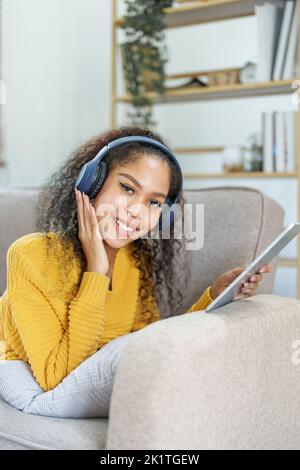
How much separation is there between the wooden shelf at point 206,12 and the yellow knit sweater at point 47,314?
5.79 feet

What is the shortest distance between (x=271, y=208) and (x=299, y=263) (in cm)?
117

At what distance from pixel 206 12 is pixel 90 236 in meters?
1.90

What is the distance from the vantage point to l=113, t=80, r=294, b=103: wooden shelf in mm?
2609

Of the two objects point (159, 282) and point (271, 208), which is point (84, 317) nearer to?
point (159, 282)

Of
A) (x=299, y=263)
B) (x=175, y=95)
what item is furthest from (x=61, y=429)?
(x=175, y=95)

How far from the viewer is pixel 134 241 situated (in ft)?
4.50

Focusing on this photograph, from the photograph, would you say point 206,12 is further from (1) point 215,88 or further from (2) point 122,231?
(2) point 122,231

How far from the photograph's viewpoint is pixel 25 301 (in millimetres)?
1099

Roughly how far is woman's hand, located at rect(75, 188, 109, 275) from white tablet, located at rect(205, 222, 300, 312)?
0.68 feet

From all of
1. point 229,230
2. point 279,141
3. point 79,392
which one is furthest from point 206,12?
point 79,392

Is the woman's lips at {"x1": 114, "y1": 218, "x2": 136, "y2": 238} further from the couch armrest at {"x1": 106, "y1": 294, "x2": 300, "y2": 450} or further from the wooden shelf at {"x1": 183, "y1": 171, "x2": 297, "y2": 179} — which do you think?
the wooden shelf at {"x1": 183, "y1": 171, "x2": 297, "y2": 179}

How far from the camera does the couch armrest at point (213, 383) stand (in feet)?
2.69


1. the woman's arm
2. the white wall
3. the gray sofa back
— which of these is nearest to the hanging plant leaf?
the white wall

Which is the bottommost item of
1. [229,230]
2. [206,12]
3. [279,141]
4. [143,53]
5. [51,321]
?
[51,321]
